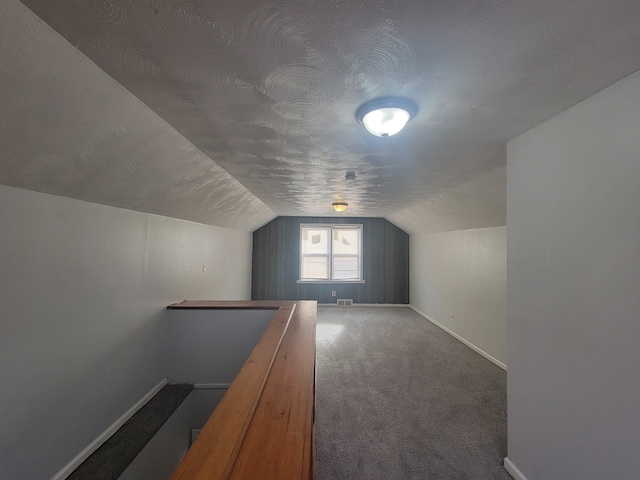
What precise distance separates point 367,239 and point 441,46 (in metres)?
5.44

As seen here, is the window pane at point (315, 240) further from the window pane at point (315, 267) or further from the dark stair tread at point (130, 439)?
the dark stair tread at point (130, 439)

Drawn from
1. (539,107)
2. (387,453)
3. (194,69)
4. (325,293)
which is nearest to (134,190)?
(194,69)

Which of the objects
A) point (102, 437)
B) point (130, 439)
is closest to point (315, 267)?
point (130, 439)

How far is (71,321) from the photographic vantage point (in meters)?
1.61

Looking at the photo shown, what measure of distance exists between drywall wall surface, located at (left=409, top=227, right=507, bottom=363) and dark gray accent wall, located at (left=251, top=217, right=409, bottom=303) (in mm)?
699

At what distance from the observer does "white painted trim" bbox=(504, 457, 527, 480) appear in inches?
63.1

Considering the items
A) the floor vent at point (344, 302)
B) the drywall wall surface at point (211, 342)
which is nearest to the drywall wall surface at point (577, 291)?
the drywall wall surface at point (211, 342)

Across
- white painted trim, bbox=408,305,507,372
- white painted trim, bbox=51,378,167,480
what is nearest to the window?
white painted trim, bbox=408,305,507,372

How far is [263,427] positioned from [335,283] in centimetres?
527

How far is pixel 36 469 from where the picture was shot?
1407 millimetres

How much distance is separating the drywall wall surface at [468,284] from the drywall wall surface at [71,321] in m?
3.86

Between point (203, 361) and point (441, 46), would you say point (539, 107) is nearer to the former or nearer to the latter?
point (441, 46)

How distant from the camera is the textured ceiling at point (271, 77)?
756mm

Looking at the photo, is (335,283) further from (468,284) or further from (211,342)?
(211,342)
